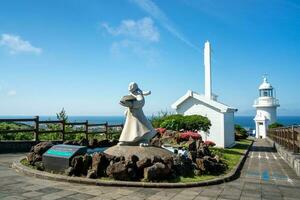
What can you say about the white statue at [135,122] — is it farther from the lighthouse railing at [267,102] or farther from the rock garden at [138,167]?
the lighthouse railing at [267,102]

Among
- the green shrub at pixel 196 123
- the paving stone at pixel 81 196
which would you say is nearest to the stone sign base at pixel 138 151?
the paving stone at pixel 81 196

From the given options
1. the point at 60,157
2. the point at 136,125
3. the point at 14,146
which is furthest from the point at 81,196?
the point at 14,146

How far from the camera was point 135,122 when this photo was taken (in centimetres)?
1141

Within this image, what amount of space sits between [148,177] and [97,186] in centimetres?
138

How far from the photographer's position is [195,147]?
45.2 feet

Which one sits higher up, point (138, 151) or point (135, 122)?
point (135, 122)

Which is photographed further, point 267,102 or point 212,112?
point 267,102

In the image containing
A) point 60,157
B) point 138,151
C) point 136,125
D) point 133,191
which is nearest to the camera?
point 133,191

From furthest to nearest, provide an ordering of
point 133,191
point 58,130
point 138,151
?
point 58,130 < point 138,151 < point 133,191

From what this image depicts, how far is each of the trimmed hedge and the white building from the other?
180 cm

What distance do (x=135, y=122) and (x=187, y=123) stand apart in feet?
30.5

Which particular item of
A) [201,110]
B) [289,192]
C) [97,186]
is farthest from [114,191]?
[201,110]

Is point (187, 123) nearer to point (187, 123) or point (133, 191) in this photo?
point (187, 123)

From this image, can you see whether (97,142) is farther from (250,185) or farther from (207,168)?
(250,185)
